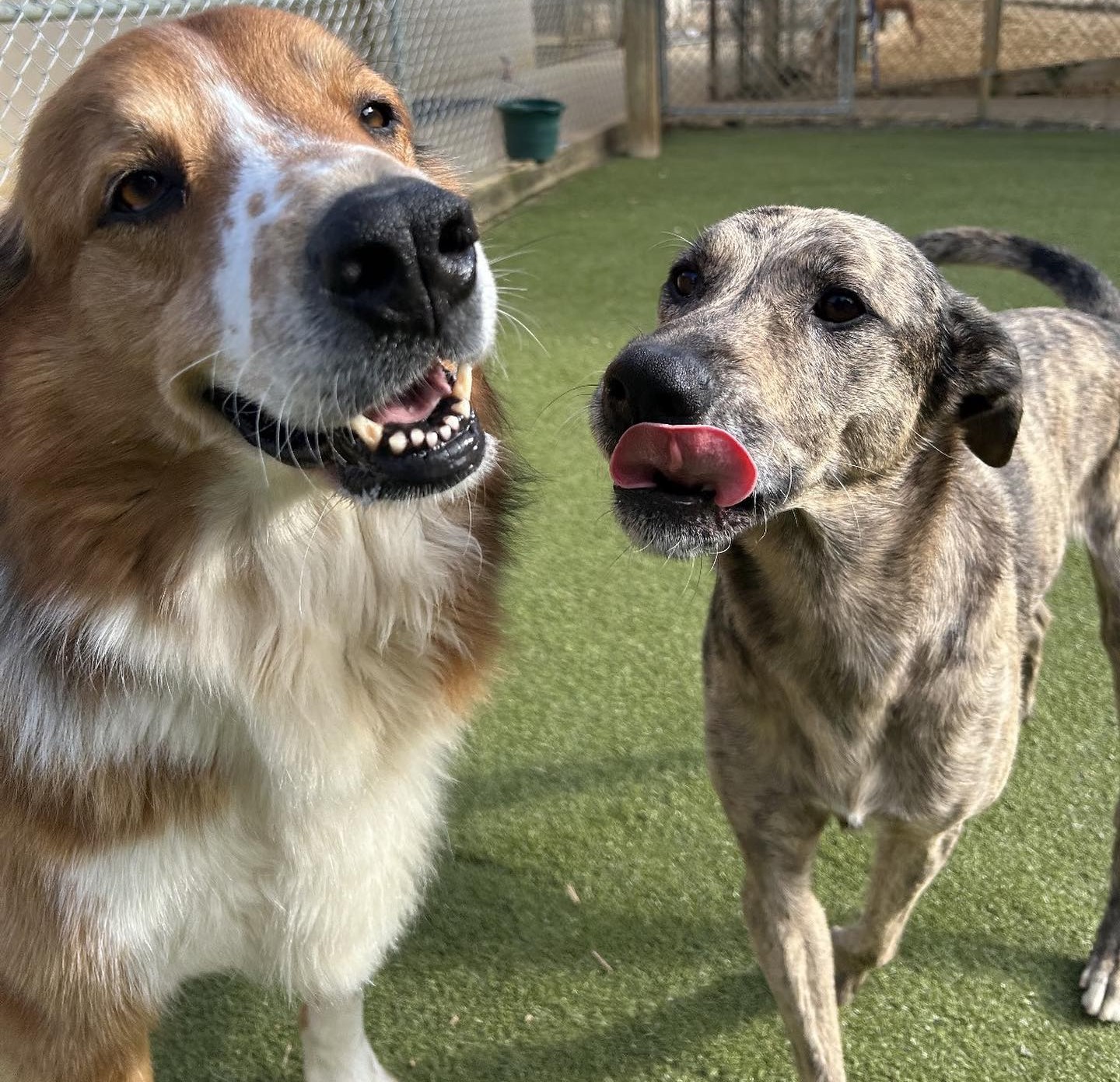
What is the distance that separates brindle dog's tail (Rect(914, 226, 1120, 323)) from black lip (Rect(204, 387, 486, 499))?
1.64 metres

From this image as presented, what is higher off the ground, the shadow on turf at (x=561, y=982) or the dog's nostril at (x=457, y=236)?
the dog's nostril at (x=457, y=236)

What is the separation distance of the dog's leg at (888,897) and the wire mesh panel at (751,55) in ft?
30.7

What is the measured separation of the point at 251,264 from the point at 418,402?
0.30 meters

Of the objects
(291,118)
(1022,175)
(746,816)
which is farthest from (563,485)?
(1022,175)

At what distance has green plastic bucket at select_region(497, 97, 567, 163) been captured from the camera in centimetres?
738

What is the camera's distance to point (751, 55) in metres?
10.6

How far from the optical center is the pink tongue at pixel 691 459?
1520mm

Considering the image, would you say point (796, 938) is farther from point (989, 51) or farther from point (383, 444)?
point (989, 51)

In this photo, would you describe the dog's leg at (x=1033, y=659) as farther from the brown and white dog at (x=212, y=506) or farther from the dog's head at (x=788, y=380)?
the brown and white dog at (x=212, y=506)

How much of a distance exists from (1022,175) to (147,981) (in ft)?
25.4

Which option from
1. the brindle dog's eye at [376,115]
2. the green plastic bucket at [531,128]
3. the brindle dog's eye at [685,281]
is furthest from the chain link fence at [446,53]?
the brindle dog's eye at [685,281]

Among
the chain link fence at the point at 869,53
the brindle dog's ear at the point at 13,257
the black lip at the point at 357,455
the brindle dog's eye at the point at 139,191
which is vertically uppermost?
the brindle dog's eye at the point at 139,191

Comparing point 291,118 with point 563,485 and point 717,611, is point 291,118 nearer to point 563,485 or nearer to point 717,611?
point 717,611

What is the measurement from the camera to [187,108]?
1.49m
